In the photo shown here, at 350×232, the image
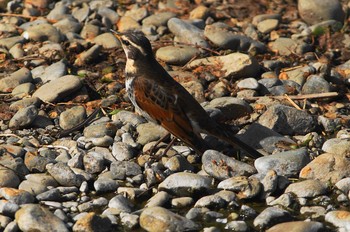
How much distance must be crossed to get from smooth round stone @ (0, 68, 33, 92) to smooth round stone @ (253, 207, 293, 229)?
5.20m

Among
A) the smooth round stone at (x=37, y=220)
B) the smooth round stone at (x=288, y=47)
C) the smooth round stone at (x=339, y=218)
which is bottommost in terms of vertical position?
the smooth round stone at (x=288, y=47)

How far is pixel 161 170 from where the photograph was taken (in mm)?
10750

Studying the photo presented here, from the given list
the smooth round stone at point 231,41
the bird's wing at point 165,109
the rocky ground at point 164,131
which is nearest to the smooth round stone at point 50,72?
the rocky ground at point 164,131

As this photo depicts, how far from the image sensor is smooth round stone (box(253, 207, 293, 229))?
9258mm

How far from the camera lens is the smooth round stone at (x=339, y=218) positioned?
922cm

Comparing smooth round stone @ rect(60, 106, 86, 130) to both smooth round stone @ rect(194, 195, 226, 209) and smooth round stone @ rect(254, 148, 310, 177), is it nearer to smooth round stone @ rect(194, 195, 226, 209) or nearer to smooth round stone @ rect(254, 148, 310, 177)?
smooth round stone @ rect(254, 148, 310, 177)

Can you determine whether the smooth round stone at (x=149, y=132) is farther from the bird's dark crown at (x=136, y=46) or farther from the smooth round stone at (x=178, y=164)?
the bird's dark crown at (x=136, y=46)

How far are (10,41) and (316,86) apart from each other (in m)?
5.16

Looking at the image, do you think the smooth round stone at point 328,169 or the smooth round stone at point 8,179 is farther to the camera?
the smooth round stone at point 328,169

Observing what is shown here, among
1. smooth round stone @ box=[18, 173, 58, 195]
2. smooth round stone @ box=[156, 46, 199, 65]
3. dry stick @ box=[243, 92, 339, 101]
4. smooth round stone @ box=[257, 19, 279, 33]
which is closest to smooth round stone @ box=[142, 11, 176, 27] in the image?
smooth round stone @ box=[156, 46, 199, 65]

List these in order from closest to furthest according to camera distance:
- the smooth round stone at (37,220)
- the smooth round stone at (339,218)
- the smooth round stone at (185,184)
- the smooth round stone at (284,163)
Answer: the smooth round stone at (37,220) → the smooth round stone at (339,218) → the smooth round stone at (185,184) → the smooth round stone at (284,163)

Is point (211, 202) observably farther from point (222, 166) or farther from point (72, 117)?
point (72, 117)

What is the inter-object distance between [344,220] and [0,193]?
151 inches

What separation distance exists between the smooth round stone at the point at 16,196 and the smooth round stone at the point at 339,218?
332 centimetres
